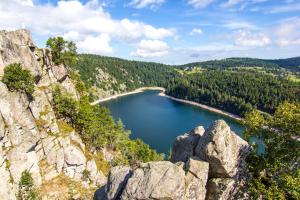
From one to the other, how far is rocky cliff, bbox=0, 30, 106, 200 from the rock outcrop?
34.5 meters

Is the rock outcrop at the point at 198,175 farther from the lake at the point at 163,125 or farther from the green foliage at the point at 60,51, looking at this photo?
the lake at the point at 163,125

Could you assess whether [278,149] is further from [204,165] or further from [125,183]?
[125,183]

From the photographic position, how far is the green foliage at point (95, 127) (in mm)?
70875

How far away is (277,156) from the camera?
2486 centimetres

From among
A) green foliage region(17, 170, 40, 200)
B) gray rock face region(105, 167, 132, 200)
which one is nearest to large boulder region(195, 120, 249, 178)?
gray rock face region(105, 167, 132, 200)

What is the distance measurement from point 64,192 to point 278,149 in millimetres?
47660

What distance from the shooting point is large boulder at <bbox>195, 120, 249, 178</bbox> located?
25.4m

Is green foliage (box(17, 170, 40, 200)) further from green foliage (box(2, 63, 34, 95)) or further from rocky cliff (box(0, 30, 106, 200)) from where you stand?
green foliage (box(2, 63, 34, 95))

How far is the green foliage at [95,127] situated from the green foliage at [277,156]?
54284 millimetres

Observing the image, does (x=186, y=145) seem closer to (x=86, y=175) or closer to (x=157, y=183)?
(x=157, y=183)

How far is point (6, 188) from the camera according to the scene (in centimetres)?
4875

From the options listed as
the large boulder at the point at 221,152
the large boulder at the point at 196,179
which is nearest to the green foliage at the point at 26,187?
the large boulder at the point at 196,179

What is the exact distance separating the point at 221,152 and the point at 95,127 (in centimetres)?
5682

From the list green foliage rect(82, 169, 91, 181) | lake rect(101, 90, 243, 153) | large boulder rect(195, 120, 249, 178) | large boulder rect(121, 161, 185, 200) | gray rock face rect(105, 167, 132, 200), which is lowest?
lake rect(101, 90, 243, 153)
